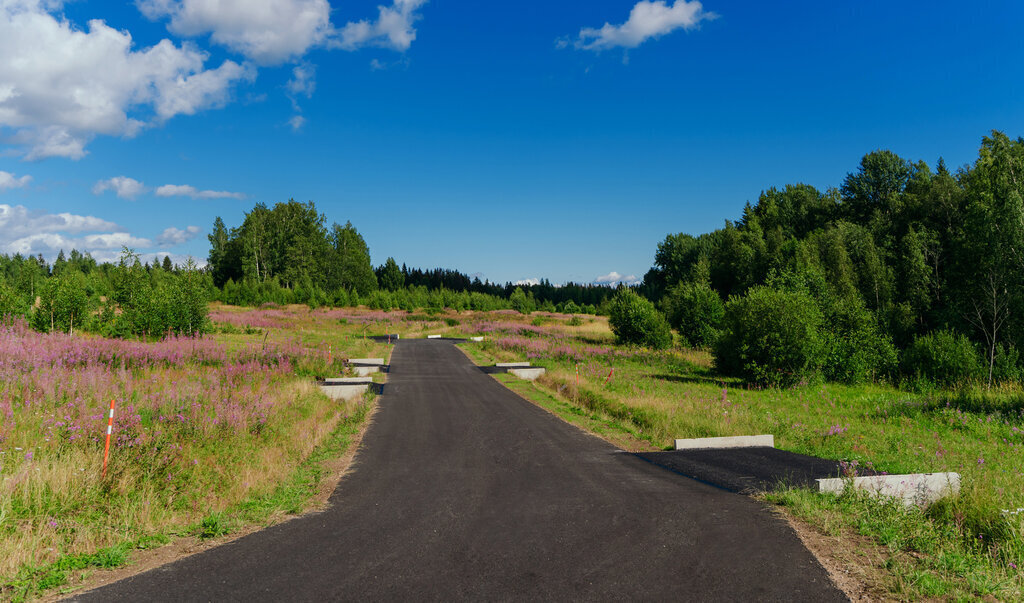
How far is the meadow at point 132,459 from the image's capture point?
572 cm

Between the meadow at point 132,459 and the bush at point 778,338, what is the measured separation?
19.7 m

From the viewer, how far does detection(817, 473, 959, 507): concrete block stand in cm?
745

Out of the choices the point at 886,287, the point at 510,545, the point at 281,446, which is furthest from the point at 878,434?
the point at 886,287

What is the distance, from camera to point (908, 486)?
24.9ft

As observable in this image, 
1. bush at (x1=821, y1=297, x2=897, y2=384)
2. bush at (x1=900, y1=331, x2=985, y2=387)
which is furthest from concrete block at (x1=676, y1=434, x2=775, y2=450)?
bush at (x1=900, y1=331, x2=985, y2=387)

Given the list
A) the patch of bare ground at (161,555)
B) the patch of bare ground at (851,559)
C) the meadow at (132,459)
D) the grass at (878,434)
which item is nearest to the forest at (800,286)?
the grass at (878,434)

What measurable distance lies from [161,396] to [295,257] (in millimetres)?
78579

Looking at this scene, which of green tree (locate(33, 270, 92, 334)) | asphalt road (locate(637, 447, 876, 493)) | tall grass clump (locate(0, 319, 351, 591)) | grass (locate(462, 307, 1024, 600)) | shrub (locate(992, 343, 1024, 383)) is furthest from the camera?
shrub (locate(992, 343, 1024, 383))

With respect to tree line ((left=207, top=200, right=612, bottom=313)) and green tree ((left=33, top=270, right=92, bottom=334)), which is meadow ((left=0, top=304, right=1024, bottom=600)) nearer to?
green tree ((left=33, top=270, right=92, bottom=334))

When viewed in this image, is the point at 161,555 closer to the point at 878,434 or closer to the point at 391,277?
the point at 878,434

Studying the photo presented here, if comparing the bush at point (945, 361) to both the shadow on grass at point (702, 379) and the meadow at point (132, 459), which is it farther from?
the meadow at point (132, 459)

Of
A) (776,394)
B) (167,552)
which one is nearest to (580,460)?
(167,552)

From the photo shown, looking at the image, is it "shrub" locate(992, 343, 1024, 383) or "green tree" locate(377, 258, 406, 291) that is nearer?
"shrub" locate(992, 343, 1024, 383)

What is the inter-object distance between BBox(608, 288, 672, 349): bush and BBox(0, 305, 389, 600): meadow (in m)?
31.1
